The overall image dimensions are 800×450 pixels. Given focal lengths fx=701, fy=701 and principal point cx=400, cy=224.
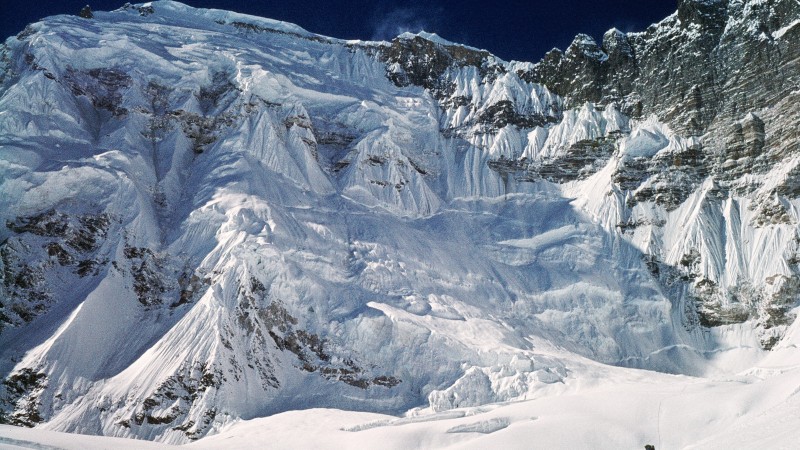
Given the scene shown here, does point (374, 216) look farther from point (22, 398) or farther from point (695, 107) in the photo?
point (695, 107)

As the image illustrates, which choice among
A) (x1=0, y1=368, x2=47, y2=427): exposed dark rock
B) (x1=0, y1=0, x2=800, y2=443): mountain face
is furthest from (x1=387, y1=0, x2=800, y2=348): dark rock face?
(x1=0, y1=368, x2=47, y2=427): exposed dark rock

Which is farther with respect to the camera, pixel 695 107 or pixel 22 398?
pixel 695 107

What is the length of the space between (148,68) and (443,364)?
50566 mm

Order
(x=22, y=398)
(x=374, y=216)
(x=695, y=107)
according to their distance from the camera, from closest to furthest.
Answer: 1. (x=22, y=398)
2. (x=374, y=216)
3. (x=695, y=107)

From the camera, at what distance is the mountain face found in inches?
2131

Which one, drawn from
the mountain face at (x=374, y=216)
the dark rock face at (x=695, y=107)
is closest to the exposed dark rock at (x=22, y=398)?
the mountain face at (x=374, y=216)

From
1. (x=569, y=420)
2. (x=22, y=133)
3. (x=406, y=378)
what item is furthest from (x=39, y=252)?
(x=569, y=420)

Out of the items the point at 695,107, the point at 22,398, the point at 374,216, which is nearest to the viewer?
the point at 22,398

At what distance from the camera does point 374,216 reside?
240 feet

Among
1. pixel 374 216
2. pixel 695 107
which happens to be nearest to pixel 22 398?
pixel 374 216

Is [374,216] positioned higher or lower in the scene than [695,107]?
lower

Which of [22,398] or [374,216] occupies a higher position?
[374,216]

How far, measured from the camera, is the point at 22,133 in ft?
219

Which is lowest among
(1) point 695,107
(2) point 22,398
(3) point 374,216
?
(2) point 22,398
